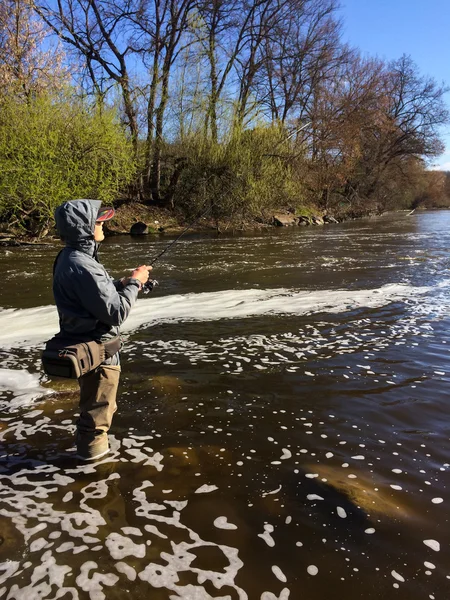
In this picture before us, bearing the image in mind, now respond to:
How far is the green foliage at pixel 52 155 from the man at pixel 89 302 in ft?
46.0

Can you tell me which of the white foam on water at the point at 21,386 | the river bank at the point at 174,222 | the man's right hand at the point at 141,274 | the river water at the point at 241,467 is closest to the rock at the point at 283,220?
the river bank at the point at 174,222

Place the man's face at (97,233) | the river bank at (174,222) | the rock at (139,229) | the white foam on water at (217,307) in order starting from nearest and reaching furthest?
the man's face at (97,233) → the white foam on water at (217,307) → the rock at (139,229) → the river bank at (174,222)

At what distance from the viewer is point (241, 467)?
314cm

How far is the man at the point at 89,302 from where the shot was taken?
2.77 meters

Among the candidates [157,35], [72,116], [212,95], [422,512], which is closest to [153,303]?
[422,512]

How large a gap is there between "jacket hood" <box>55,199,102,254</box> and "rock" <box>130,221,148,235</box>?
20.1 meters

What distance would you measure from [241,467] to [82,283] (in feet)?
Answer: 5.73

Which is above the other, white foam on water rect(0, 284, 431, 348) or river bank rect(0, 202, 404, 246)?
river bank rect(0, 202, 404, 246)

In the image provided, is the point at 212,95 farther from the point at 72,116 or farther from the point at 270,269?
the point at 270,269

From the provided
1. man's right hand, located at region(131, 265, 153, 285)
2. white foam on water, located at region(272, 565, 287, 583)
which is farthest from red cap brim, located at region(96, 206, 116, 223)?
white foam on water, located at region(272, 565, 287, 583)

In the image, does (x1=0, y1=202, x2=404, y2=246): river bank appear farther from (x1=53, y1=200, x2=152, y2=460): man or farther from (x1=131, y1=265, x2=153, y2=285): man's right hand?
(x1=53, y1=200, x2=152, y2=460): man

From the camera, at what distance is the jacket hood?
2756 mm

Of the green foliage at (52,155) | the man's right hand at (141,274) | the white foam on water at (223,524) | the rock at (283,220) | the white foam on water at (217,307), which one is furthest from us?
the rock at (283,220)

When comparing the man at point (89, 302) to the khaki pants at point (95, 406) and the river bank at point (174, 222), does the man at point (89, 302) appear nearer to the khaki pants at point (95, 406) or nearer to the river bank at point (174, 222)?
the khaki pants at point (95, 406)
